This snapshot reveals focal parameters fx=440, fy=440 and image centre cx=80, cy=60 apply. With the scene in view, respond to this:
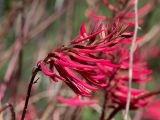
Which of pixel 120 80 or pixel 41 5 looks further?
pixel 41 5

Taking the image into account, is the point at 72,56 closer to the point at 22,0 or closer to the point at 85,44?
the point at 85,44

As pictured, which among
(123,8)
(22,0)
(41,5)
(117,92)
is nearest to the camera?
(117,92)

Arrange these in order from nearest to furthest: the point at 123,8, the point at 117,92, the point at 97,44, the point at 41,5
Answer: the point at 97,44
the point at 117,92
the point at 123,8
the point at 41,5

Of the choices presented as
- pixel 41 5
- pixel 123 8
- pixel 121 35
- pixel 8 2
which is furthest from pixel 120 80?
pixel 8 2

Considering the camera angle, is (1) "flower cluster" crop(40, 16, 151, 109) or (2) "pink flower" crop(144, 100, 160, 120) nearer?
(1) "flower cluster" crop(40, 16, 151, 109)

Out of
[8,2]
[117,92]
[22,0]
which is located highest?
[8,2]

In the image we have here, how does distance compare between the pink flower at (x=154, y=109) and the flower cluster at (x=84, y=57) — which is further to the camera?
the pink flower at (x=154, y=109)

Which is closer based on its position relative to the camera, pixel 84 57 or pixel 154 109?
pixel 84 57

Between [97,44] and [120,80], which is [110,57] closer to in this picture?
[120,80]

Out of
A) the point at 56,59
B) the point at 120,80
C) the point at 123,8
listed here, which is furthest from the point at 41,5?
the point at 56,59

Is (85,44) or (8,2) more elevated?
(8,2)
